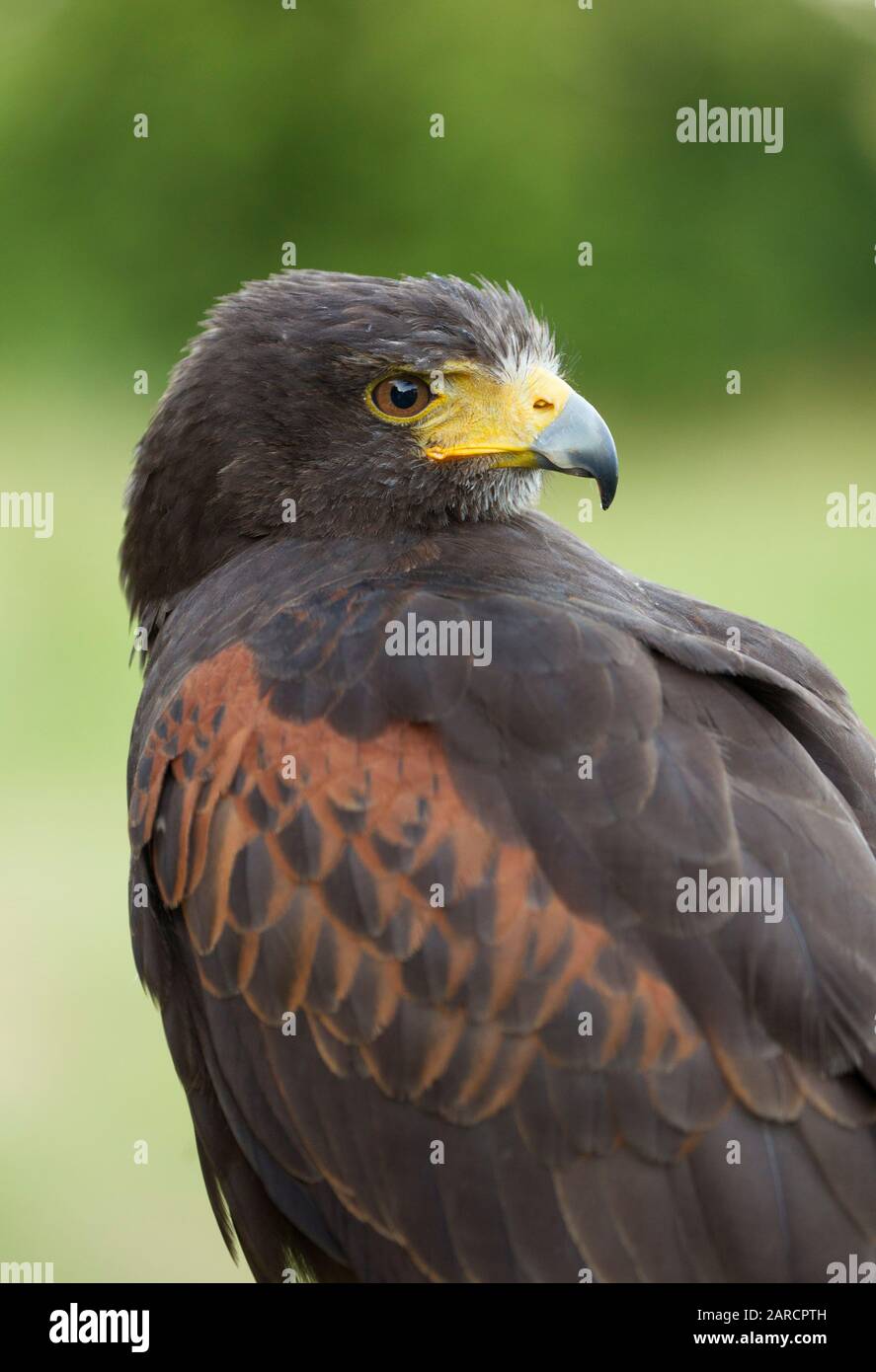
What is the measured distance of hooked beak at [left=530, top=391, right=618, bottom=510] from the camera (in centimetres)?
283

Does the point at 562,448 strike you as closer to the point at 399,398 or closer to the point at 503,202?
the point at 399,398

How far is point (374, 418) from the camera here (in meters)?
2.87

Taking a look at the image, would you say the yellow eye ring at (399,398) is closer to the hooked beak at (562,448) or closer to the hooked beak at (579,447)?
the hooked beak at (562,448)

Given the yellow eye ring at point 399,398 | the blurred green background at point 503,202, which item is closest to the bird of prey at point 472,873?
the yellow eye ring at point 399,398

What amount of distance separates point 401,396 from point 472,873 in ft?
3.00

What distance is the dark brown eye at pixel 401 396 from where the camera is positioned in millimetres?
2859

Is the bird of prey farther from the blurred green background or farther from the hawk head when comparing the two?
the blurred green background

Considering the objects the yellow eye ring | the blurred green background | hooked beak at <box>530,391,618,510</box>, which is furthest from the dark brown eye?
the blurred green background

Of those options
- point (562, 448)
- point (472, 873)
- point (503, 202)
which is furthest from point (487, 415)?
point (503, 202)

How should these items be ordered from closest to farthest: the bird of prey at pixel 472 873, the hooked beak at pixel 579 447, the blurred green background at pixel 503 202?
the bird of prey at pixel 472 873 < the hooked beak at pixel 579 447 < the blurred green background at pixel 503 202

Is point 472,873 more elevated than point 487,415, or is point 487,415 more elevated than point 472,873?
point 487,415

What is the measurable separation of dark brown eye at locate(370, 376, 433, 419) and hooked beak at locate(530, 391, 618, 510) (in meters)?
0.21
